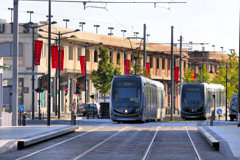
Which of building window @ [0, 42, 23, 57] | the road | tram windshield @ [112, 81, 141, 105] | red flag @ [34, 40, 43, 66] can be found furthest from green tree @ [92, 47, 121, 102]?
the road

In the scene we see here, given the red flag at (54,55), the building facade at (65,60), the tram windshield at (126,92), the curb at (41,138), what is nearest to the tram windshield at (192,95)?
the building facade at (65,60)

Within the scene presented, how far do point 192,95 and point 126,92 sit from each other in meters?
17.9

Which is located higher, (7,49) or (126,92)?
(7,49)

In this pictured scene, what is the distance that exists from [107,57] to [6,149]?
6364cm

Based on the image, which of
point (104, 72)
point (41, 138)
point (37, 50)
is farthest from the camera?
point (104, 72)

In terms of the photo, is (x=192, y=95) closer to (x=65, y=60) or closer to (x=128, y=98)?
(x=128, y=98)

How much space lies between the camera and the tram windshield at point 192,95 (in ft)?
204

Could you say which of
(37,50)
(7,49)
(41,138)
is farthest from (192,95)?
(41,138)

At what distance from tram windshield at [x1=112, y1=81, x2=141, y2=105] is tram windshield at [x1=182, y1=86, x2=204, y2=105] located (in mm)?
17459

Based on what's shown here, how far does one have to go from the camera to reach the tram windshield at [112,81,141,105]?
149ft

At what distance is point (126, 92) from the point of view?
4559 centimetres

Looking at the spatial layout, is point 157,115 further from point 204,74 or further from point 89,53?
point 204,74

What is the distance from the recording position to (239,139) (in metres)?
24.5

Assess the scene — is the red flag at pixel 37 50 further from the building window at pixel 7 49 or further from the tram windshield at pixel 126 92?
the tram windshield at pixel 126 92
